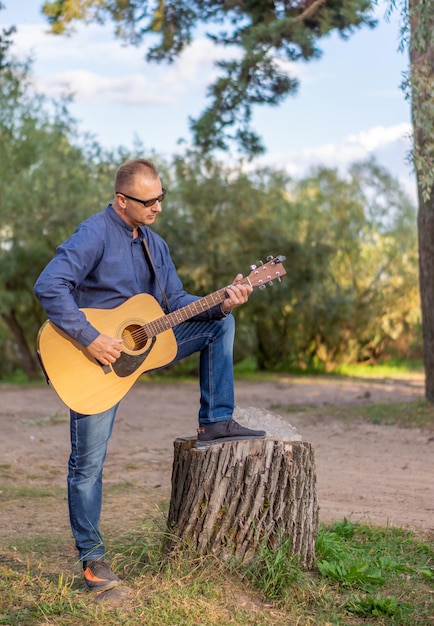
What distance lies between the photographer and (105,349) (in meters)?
4.45

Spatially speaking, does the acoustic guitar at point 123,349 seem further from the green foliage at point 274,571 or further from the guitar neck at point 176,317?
the green foliage at point 274,571

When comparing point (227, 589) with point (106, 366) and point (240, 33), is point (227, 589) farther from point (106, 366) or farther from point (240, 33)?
point (240, 33)

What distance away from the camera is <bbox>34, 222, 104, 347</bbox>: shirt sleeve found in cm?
438

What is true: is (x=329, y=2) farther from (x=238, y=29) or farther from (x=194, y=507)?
(x=194, y=507)

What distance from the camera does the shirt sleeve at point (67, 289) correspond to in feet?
14.4

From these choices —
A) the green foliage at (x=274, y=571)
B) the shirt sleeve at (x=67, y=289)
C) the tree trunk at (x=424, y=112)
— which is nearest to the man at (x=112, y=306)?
the shirt sleeve at (x=67, y=289)

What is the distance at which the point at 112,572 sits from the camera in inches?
183

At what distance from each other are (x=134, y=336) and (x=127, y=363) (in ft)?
0.52

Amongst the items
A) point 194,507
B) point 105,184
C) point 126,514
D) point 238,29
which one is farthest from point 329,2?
point 194,507

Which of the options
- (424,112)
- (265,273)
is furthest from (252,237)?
(265,273)

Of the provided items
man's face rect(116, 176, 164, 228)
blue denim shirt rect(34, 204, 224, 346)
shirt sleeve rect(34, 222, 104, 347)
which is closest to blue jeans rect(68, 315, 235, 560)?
blue denim shirt rect(34, 204, 224, 346)

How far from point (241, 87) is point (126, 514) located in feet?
25.2

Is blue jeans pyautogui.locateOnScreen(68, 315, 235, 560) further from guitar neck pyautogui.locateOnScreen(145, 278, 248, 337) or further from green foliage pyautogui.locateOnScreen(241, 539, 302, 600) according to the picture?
green foliage pyautogui.locateOnScreen(241, 539, 302, 600)

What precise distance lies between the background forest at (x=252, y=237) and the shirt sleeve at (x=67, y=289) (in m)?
13.0
